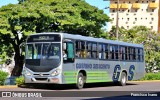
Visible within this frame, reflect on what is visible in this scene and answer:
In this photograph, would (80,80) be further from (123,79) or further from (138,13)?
(138,13)

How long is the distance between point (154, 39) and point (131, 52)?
27.4m

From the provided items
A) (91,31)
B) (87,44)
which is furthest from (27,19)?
(87,44)

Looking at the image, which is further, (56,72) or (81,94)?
(56,72)

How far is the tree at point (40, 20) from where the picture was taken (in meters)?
30.7

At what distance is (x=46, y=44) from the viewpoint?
882 inches

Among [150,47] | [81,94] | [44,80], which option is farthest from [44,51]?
[150,47]

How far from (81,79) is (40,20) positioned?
878cm

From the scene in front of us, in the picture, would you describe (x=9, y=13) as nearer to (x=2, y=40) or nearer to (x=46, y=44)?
(x=2, y=40)

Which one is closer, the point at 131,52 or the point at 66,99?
the point at 66,99

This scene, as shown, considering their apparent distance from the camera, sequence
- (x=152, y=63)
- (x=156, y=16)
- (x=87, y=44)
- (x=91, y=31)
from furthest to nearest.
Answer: (x=156, y=16), (x=152, y=63), (x=91, y=31), (x=87, y=44)

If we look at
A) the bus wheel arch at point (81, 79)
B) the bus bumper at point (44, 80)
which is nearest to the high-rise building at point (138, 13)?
the bus wheel arch at point (81, 79)

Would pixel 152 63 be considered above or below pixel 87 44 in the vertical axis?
below

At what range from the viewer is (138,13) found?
143750mm

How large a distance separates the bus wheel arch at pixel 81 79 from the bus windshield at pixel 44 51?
2.08m
